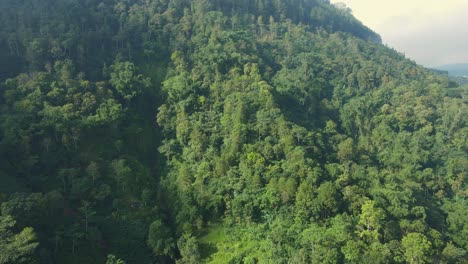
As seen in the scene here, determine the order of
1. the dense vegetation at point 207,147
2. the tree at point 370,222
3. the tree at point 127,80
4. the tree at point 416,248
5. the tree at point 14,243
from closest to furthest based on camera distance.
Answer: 1. the tree at point 14,243
2. the tree at point 416,248
3. the tree at point 370,222
4. the dense vegetation at point 207,147
5. the tree at point 127,80

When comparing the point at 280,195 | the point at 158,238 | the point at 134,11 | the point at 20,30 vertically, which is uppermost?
the point at 134,11

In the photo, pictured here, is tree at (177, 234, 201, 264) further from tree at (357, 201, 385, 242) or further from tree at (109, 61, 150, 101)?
tree at (109, 61, 150, 101)

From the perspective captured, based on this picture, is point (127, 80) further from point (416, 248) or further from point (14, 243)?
point (416, 248)

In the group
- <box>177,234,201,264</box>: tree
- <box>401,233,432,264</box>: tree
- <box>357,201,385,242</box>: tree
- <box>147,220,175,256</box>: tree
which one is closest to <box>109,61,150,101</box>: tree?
<box>147,220,175,256</box>: tree

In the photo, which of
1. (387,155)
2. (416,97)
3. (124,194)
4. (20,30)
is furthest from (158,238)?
(416,97)

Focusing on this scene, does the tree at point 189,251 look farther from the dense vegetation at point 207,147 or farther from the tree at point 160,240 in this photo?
the tree at point 160,240

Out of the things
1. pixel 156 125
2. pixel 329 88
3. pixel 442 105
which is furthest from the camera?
pixel 329 88

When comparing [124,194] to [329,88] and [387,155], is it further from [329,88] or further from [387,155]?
[329,88]

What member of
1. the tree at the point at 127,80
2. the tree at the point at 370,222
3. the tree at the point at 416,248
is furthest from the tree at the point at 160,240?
the tree at the point at 127,80

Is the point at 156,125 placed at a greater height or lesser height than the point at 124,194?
greater
